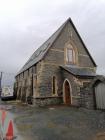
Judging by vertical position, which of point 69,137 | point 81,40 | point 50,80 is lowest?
point 69,137

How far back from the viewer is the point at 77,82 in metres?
18.6

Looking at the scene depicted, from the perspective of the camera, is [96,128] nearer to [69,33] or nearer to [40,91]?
[40,91]

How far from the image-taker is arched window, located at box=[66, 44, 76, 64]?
23.9 m

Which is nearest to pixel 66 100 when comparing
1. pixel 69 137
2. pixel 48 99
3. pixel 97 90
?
pixel 48 99

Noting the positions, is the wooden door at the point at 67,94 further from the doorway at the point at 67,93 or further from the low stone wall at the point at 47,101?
the low stone wall at the point at 47,101

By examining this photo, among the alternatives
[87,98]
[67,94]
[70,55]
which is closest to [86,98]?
[87,98]

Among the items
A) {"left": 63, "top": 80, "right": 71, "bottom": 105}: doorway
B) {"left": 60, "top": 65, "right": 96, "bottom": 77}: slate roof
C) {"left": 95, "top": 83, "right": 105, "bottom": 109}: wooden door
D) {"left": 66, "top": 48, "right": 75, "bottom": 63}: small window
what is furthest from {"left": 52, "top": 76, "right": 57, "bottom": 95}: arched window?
{"left": 95, "top": 83, "right": 105, "bottom": 109}: wooden door

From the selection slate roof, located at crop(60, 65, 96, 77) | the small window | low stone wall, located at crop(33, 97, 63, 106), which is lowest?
low stone wall, located at crop(33, 97, 63, 106)

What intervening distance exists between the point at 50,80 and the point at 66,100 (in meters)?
3.32

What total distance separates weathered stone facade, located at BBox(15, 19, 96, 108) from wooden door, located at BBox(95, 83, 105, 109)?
125 cm

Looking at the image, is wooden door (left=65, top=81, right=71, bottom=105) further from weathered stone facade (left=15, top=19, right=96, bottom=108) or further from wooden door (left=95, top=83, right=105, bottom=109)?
wooden door (left=95, top=83, right=105, bottom=109)

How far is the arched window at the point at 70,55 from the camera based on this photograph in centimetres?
2389

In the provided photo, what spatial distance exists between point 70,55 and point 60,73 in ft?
11.6

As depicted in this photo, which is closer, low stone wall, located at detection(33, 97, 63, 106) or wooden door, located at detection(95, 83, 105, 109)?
wooden door, located at detection(95, 83, 105, 109)
